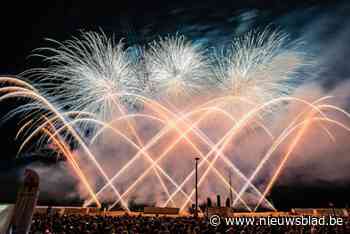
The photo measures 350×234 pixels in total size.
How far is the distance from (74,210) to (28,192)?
32.9m

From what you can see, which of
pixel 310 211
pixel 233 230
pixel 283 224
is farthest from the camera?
pixel 310 211

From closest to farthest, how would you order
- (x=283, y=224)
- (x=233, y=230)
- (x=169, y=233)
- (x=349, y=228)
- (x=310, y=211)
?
1. (x=169, y=233)
2. (x=233, y=230)
3. (x=349, y=228)
4. (x=283, y=224)
5. (x=310, y=211)

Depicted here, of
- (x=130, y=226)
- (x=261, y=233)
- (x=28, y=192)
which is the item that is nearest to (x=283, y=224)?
(x=261, y=233)

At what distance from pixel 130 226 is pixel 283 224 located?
8.11m

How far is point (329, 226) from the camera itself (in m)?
16.4

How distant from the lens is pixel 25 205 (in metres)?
6.69

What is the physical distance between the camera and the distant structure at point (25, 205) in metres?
6.59

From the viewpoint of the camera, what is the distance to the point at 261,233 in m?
13.7

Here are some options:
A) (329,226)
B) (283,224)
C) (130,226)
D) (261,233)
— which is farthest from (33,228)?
(329,226)

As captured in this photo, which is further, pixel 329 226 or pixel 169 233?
pixel 329 226

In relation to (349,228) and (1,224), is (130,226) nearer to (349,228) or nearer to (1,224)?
(1,224)

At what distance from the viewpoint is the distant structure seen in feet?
21.6

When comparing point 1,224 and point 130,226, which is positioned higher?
point 1,224

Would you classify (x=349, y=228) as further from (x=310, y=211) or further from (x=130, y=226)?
(x=310, y=211)
